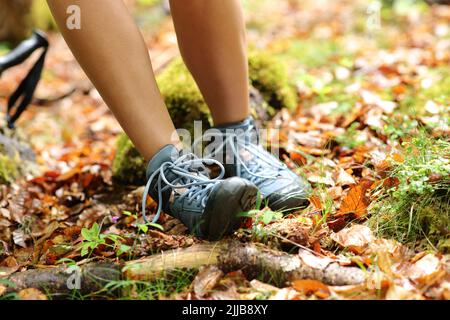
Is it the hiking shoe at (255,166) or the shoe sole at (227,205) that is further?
the hiking shoe at (255,166)

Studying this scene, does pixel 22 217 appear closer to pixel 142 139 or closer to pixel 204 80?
pixel 142 139

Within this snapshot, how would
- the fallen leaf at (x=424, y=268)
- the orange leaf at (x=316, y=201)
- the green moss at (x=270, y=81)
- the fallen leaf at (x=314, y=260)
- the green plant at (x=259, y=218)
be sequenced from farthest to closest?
the green moss at (x=270, y=81)
the orange leaf at (x=316, y=201)
the green plant at (x=259, y=218)
the fallen leaf at (x=314, y=260)
the fallen leaf at (x=424, y=268)

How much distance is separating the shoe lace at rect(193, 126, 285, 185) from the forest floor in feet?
0.58

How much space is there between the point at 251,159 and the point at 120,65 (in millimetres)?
→ 591

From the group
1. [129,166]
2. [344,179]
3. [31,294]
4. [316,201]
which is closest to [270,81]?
[129,166]

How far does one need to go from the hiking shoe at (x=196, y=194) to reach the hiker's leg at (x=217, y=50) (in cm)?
35

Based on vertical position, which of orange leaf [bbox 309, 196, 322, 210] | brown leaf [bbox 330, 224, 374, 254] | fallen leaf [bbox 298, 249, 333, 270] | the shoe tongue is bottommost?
fallen leaf [bbox 298, 249, 333, 270]

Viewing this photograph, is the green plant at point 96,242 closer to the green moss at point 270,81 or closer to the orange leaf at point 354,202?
the orange leaf at point 354,202

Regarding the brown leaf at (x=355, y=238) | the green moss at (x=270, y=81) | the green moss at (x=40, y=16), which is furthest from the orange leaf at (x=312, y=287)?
the green moss at (x=40, y=16)

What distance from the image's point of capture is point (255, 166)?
183 cm

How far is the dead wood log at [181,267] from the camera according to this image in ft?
4.54

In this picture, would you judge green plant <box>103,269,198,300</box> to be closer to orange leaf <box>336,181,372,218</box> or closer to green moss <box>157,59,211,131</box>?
orange leaf <box>336,181,372,218</box>

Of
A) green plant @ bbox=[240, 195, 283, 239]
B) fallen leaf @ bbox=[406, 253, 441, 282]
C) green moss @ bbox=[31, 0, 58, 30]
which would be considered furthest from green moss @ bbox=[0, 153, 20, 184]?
green moss @ bbox=[31, 0, 58, 30]

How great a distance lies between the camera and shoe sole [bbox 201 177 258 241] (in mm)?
1424
